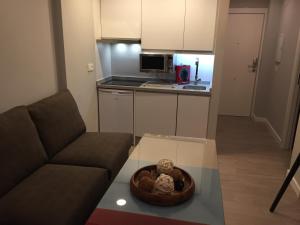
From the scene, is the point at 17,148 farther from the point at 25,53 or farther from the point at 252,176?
the point at 252,176

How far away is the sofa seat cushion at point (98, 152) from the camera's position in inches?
89.3

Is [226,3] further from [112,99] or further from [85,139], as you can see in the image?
[85,139]

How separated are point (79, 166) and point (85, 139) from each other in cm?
51

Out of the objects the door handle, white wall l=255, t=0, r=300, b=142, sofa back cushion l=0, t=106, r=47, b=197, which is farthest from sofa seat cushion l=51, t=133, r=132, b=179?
the door handle

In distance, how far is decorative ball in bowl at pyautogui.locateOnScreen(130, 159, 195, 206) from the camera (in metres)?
1.55

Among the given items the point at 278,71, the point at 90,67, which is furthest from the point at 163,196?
the point at 278,71

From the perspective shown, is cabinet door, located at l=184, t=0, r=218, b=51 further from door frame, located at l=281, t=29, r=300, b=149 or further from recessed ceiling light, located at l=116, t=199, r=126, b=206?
recessed ceiling light, located at l=116, t=199, r=126, b=206

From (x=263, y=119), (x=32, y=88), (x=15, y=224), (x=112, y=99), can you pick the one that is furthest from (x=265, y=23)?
(x=15, y=224)

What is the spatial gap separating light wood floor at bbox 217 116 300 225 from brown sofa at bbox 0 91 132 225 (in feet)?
3.96

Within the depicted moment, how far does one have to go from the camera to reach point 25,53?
2387mm

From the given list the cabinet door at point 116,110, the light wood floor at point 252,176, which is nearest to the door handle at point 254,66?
the light wood floor at point 252,176

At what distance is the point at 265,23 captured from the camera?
187 inches

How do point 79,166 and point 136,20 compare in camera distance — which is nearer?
point 79,166

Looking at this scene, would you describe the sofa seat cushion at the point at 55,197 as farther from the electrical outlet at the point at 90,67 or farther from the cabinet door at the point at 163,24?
the cabinet door at the point at 163,24
